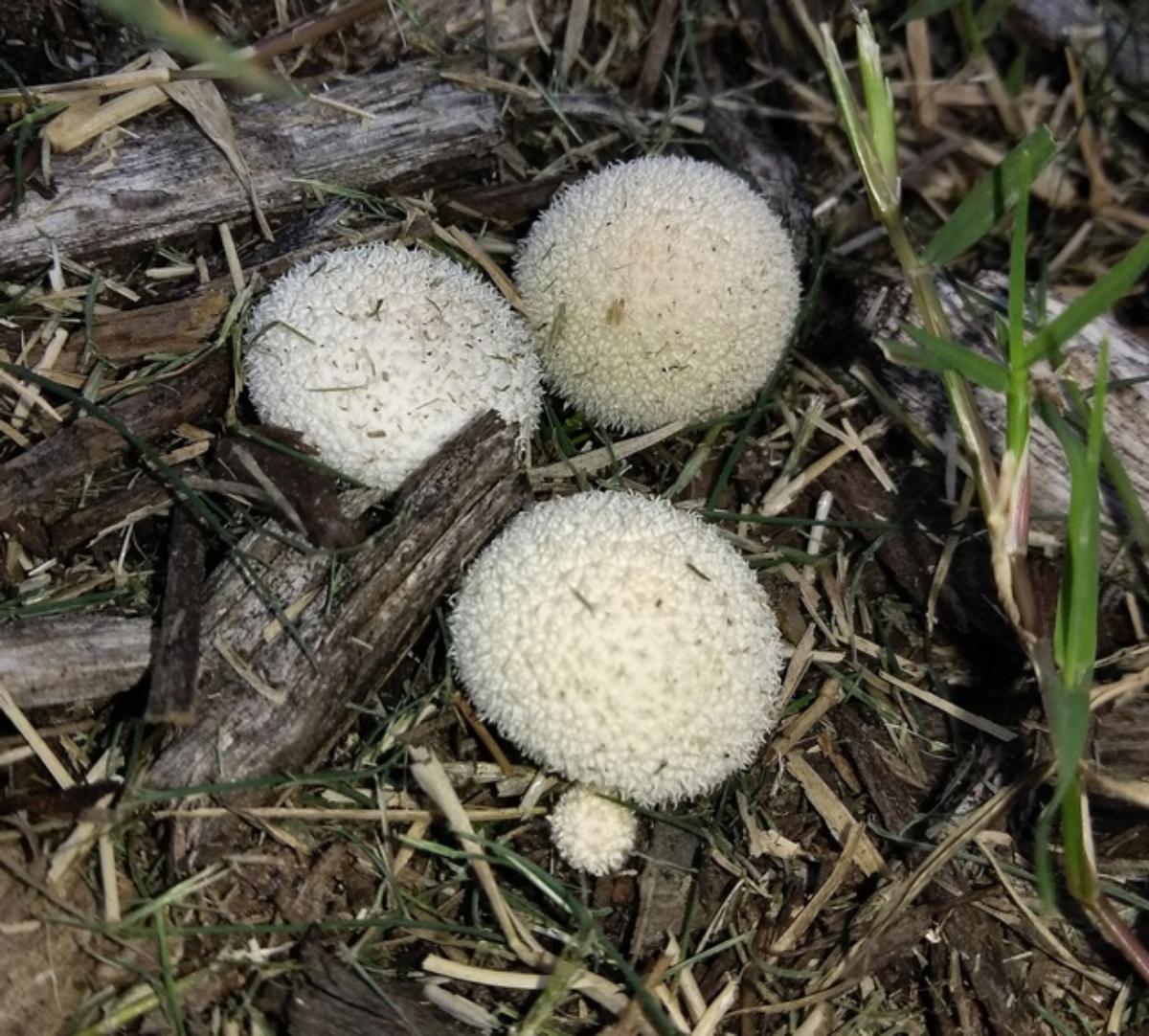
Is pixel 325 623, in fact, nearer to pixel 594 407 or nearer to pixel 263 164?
pixel 594 407

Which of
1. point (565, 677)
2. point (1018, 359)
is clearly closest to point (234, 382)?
point (565, 677)

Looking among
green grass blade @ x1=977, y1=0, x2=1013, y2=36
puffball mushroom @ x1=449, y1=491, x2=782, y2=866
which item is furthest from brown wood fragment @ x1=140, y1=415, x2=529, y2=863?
green grass blade @ x1=977, y1=0, x2=1013, y2=36

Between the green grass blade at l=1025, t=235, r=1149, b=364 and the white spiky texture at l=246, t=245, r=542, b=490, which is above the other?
the green grass blade at l=1025, t=235, r=1149, b=364

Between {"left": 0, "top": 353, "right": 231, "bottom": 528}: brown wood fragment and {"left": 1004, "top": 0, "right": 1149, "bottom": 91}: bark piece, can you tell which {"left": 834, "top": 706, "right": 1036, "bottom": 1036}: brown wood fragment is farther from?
{"left": 1004, "top": 0, "right": 1149, "bottom": 91}: bark piece

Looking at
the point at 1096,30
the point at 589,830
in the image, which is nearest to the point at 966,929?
the point at 589,830

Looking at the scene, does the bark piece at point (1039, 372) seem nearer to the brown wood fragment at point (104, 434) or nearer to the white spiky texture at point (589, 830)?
the white spiky texture at point (589, 830)

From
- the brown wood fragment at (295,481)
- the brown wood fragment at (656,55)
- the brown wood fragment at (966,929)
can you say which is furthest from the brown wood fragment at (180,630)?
the brown wood fragment at (656,55)
